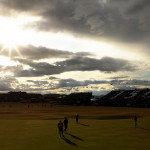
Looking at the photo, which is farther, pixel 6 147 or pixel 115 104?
pixel 115 104

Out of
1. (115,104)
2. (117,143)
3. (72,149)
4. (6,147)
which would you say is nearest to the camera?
(72,149)

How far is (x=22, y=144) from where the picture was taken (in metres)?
20.3

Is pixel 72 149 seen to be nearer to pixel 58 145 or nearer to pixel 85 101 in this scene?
pixel 58 145

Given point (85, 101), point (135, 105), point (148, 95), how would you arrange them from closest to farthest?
point (135, 105), point (148, 95), point (85, 101)

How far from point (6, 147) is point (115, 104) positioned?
120 meters

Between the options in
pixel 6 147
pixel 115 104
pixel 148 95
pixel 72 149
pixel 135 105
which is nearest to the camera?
pixel 72 149

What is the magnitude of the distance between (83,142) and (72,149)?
3113mm

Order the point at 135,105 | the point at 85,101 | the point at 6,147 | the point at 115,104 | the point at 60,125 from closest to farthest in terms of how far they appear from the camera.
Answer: the point at 6,147, the point at 60,125, the point at 135,105, the point at 115,104, the point at 85,101

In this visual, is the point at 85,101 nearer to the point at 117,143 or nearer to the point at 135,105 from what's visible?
the point at 135,105

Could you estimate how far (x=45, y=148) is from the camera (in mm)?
18609

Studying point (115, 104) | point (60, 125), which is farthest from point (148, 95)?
point (60, 125)

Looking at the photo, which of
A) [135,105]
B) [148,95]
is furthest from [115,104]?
[148,95]

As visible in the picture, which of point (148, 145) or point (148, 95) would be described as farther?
point (148, 95)

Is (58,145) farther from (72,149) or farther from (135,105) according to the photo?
(135,105)
